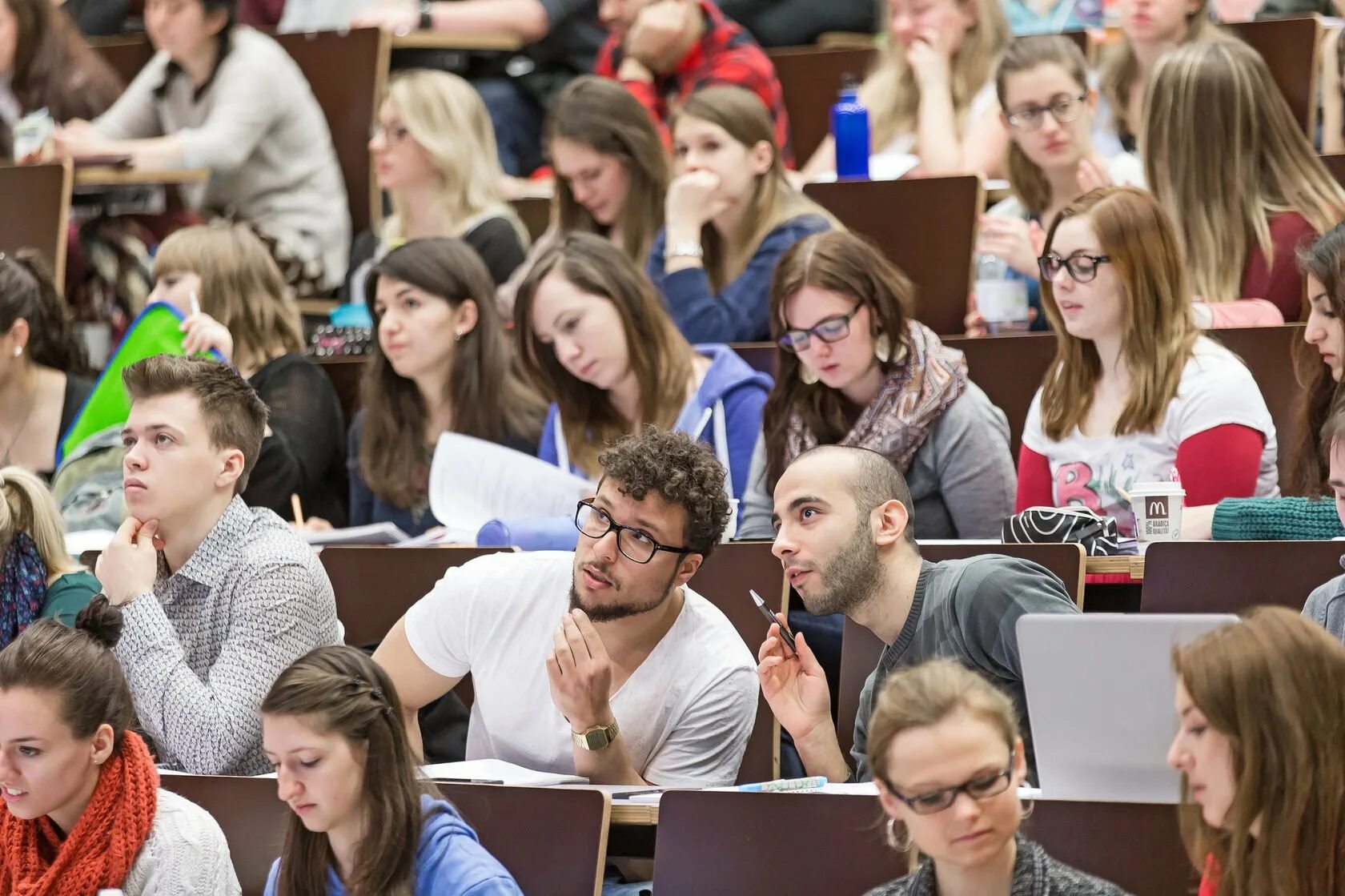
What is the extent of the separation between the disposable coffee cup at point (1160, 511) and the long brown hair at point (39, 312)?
2.47 m

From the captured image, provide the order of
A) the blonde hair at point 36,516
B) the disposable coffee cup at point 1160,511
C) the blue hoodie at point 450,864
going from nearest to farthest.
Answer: the blue hoodie at point 450,864, the disposable coffee cup at point 1160,511, the blonde hair at point 36,516

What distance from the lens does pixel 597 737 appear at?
2.57 m

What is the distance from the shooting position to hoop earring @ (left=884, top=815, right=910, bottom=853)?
79.7 inches

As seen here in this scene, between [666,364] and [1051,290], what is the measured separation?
2.54ft

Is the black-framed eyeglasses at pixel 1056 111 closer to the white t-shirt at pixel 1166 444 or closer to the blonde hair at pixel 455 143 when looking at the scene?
the white t-shirt at pixel 1166 444

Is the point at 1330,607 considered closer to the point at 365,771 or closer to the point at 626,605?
the point at 626,605

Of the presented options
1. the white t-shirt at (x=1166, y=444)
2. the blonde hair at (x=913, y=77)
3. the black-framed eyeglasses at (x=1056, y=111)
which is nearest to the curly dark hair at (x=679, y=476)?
the white t-shirt at (x=1166, y=444)

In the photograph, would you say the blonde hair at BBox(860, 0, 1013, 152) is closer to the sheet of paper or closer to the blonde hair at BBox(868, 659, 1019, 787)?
the sheet of paper

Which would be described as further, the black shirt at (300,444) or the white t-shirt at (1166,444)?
the black shirt at (300,444)

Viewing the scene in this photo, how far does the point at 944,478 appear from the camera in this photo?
329 centimetres

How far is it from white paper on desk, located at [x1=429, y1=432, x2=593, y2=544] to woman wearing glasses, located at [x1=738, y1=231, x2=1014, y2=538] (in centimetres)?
39

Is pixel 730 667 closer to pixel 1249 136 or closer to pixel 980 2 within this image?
pixel 1249 136

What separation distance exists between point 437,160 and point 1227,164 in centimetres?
198

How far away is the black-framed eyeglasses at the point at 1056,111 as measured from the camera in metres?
3.92
